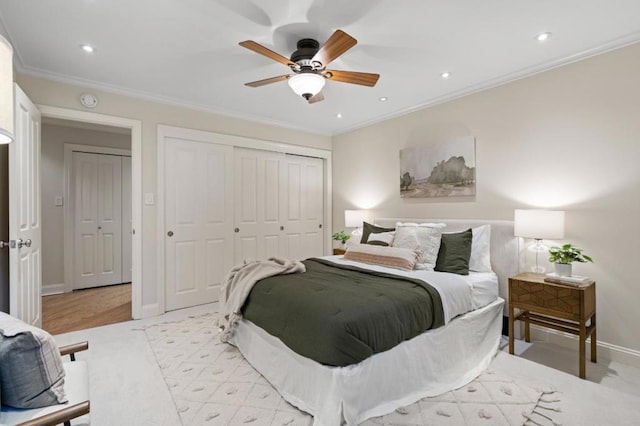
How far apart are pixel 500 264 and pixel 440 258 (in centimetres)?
62

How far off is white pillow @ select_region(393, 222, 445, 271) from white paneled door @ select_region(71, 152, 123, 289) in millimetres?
4650

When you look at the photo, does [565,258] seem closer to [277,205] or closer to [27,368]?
[27,368]

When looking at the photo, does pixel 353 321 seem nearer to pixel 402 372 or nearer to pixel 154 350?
pixel 402 372

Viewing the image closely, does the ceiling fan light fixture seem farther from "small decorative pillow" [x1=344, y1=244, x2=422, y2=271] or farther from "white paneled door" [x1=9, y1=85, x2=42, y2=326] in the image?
"white paneled door" [x1=9, y1=85, x2=42, y2=326]

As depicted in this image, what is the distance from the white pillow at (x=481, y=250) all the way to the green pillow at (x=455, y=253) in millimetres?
132

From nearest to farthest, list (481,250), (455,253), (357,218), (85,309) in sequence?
1. (455,253)
2. (481,250)
3. (85,309)
4. (357,218)

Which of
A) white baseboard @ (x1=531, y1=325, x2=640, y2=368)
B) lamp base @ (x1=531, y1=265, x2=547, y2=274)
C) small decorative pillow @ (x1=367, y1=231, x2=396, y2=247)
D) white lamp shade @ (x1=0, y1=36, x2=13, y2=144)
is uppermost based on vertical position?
white lamp shade @ (x1=0, y1=36, x2=13, y2=144)

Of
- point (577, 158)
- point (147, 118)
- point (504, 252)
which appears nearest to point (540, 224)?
point (504, 252)

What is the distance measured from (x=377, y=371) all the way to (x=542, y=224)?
1885mm

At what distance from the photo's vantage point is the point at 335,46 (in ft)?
6.80

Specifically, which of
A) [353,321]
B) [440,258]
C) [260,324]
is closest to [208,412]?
[260,324]

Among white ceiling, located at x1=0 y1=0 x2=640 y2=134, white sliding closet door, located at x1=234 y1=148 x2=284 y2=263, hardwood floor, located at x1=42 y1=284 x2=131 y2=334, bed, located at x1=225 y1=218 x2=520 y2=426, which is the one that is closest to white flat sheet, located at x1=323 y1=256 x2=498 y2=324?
bed, located at x1=225 y1=218 x2=520 y2=426

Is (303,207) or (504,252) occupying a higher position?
(303,207)

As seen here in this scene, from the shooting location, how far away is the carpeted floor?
1840 millimetres
